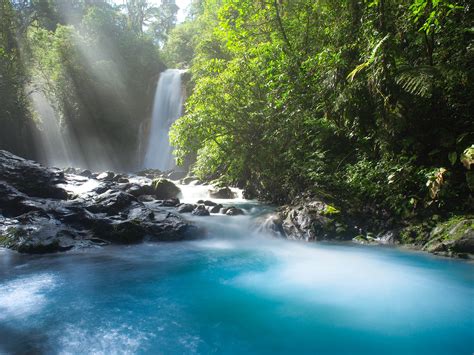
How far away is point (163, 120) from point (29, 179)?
55.1ft

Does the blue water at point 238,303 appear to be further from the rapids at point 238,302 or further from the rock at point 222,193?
the rock at point 222,193

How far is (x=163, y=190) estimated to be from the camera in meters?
13.3

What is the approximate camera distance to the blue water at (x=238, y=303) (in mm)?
3375

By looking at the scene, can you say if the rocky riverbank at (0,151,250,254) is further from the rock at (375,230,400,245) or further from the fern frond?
the fern frond

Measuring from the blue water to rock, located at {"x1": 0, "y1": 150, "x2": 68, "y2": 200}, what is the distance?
12.7 ft

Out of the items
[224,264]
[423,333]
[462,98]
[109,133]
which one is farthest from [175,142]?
[109,133]

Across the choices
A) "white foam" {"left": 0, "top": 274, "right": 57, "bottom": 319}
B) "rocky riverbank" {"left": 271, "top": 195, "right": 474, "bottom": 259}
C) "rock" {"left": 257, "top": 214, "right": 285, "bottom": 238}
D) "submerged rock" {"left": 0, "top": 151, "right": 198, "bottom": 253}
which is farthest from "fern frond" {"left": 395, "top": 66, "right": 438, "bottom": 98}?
"white foam" {"left": 0, "top": 274, "right": 57, "bottom": 319}

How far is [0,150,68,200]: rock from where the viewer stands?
1002cm

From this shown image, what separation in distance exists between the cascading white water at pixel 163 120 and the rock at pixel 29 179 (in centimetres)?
1414

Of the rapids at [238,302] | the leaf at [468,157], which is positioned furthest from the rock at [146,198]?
the leaf at [468,157]

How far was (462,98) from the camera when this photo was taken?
665 cm

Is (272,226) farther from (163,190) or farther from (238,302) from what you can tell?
(163,190)

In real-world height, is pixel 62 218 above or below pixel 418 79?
below

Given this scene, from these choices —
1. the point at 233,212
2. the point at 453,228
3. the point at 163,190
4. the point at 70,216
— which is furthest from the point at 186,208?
the point at 453,228
